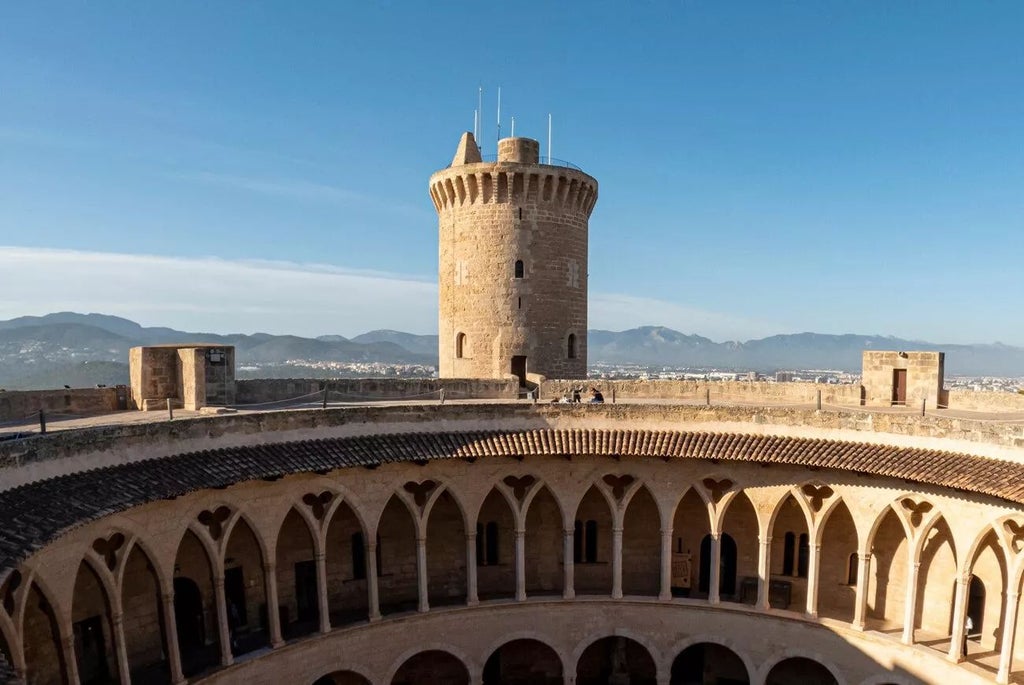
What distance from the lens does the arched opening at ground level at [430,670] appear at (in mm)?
24328

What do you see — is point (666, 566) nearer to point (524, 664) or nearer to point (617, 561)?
point (617, 561)

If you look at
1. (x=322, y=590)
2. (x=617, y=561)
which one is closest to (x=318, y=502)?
(x=322, y=590)

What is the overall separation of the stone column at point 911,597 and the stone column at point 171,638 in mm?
21280

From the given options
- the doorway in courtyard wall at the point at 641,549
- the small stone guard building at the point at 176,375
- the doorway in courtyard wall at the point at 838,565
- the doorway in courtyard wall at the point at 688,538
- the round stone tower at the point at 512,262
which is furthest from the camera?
the round stone tower at the point at 512,262

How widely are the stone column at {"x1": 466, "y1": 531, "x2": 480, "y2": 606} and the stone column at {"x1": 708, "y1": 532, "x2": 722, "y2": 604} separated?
8.33 m

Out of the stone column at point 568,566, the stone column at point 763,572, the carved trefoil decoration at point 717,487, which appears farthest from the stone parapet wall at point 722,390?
the stone column at point 763,572

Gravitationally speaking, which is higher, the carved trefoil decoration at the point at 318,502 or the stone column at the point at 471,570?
the carved trefoil decoration at the point at 318,502

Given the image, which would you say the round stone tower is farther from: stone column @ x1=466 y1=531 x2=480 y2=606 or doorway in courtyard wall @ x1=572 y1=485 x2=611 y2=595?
stone column @ x1=466 y1=531 x2=480 y2=606

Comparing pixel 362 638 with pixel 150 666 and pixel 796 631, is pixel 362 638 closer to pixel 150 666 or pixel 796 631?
pixel 150 666

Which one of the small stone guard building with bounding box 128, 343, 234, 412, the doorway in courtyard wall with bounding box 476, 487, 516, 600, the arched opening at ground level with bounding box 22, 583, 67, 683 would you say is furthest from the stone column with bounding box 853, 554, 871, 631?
the small stone guard building with bounding box 128, 343, 234, 412

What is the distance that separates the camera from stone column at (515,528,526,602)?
2342 centimetres

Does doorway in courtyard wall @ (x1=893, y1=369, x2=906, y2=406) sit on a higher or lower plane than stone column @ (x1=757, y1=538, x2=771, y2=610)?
higher

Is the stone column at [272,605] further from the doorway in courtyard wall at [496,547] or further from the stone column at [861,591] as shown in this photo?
the stone column at [861,591]

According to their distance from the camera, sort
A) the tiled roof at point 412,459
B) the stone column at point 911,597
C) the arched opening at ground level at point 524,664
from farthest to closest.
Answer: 1. the arched opening at ground level at point 524,664
2. the stone column at point 911,597
3. the tiled roof at point 412,459
